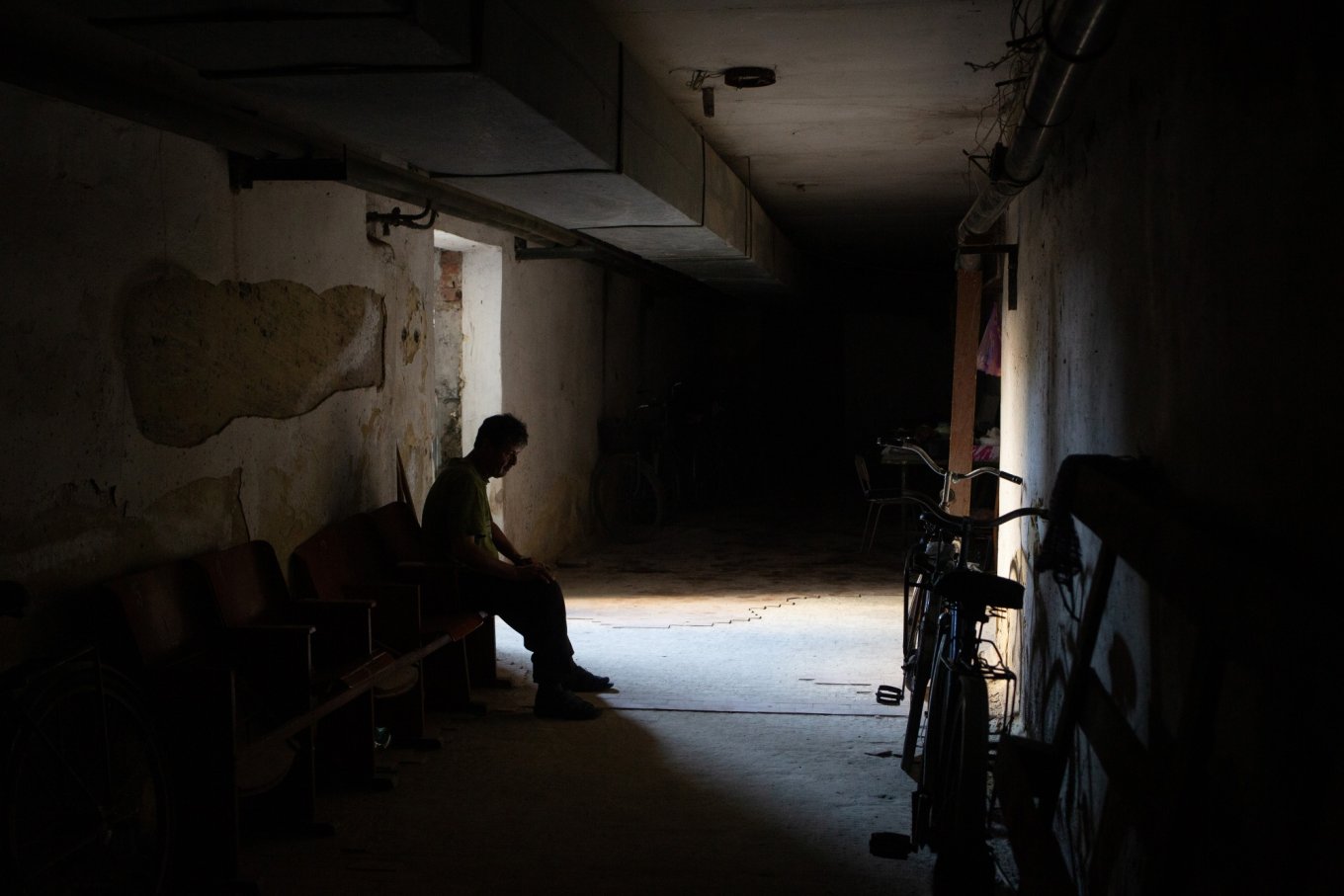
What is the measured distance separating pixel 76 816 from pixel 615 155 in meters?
2.67

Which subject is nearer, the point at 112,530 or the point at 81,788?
the point at 81,788

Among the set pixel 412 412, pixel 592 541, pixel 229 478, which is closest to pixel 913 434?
pixel 592 541

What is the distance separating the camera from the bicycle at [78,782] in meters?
2.50

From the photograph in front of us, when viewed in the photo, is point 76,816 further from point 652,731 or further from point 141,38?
point 652,731

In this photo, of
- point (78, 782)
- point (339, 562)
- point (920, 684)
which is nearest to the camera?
point (78, 782)

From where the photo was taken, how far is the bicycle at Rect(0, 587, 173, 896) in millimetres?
2498

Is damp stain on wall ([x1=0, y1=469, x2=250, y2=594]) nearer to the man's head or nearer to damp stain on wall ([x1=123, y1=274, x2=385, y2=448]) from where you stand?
damp stain on wall ([x1=123, y1=274, x2=385, y2=448])

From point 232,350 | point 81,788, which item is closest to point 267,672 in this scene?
point 81,788

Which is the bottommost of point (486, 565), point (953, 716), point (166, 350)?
point (953, 716)

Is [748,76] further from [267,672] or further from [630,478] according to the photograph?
[630,478]

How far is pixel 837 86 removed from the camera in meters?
4.88

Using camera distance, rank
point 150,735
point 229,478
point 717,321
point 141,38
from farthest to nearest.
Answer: point 717,321, point 229,478, point 150,735, point 141,38

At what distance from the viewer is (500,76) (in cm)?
298

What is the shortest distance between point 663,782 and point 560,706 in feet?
2.73
